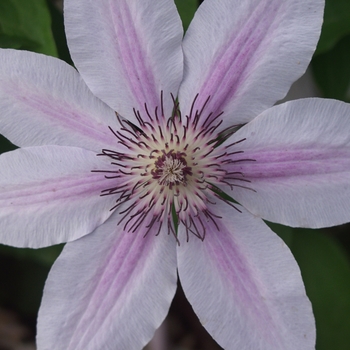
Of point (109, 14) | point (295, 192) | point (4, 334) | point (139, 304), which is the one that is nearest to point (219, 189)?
point (295, 192)

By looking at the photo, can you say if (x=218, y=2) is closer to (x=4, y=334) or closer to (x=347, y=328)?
(x=347, y=328)

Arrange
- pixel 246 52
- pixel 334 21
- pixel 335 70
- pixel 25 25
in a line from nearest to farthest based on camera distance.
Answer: pixel 246 52 → pixel 25 25 → pixel 334 21 → pixel 335 70

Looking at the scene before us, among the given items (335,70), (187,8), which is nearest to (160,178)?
(187,8)

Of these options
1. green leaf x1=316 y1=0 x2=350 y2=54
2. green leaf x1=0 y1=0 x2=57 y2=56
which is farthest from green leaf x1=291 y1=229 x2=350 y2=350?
green leaf x1=0 y1=0 x2=57 y2=56

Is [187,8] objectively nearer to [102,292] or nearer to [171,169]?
[171,169]

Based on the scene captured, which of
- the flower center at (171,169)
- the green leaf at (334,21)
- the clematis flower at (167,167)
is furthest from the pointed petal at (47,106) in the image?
the green leaf at (334,21)

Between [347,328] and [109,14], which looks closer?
[109,14]
